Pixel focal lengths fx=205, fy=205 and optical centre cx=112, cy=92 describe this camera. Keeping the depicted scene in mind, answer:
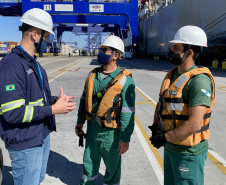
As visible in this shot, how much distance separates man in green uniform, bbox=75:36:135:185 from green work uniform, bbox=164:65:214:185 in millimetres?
624

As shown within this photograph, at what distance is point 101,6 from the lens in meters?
37.5

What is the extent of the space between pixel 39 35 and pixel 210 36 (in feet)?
80.2

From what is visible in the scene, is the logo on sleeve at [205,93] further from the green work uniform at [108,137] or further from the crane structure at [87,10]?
the crane structure at [87,10]

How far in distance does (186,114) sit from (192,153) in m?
0.37

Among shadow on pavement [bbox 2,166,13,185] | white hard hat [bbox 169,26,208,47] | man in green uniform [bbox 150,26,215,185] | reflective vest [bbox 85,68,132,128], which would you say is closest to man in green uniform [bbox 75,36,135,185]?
reflective vest [bbox 85,68,132,128]

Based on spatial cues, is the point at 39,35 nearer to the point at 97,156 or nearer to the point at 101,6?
the point at 97,156

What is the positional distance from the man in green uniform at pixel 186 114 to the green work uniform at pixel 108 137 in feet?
1.28

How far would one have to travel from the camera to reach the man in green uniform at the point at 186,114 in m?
1.82

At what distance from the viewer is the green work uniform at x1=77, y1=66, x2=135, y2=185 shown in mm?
2441

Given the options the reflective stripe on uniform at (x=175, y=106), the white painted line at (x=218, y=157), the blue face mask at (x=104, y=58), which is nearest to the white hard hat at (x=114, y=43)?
the blue face mask at (x=104, y=58)

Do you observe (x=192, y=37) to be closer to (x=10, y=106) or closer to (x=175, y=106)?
(x=175, y=106)

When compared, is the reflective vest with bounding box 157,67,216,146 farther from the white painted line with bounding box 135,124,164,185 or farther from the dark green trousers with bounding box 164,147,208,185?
the white painted line with bounding box 135,124,164,185

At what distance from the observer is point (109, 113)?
7.93ft

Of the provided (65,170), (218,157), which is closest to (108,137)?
(65,170)
